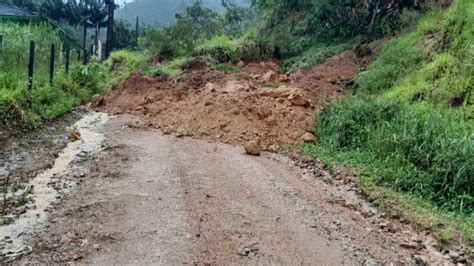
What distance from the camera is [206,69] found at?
13953mm

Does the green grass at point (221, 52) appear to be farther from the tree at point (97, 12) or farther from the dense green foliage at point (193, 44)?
the tree at point (97, 12)

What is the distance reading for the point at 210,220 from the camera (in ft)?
14.9

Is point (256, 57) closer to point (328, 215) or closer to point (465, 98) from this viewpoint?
point (465, 98)

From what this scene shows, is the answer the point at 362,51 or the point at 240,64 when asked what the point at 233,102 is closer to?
the point at 362,51

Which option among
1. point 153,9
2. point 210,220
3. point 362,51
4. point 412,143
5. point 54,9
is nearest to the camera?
point 210,220

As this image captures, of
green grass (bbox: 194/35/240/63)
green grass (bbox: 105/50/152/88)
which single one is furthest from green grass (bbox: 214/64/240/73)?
green grass (bbox: 105/50/152/88)

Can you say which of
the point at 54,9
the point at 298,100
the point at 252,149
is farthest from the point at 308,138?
the point at 54,9

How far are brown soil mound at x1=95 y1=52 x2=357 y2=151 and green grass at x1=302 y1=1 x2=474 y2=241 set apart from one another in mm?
831

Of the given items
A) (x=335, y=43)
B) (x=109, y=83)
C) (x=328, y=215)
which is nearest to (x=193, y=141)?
(x=328, y=215)

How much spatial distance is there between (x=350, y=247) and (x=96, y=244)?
226 cm

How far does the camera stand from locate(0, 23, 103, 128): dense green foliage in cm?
782

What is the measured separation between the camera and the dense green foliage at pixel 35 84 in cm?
782

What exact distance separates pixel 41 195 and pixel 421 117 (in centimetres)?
522

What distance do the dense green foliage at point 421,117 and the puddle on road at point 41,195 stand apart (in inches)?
150
